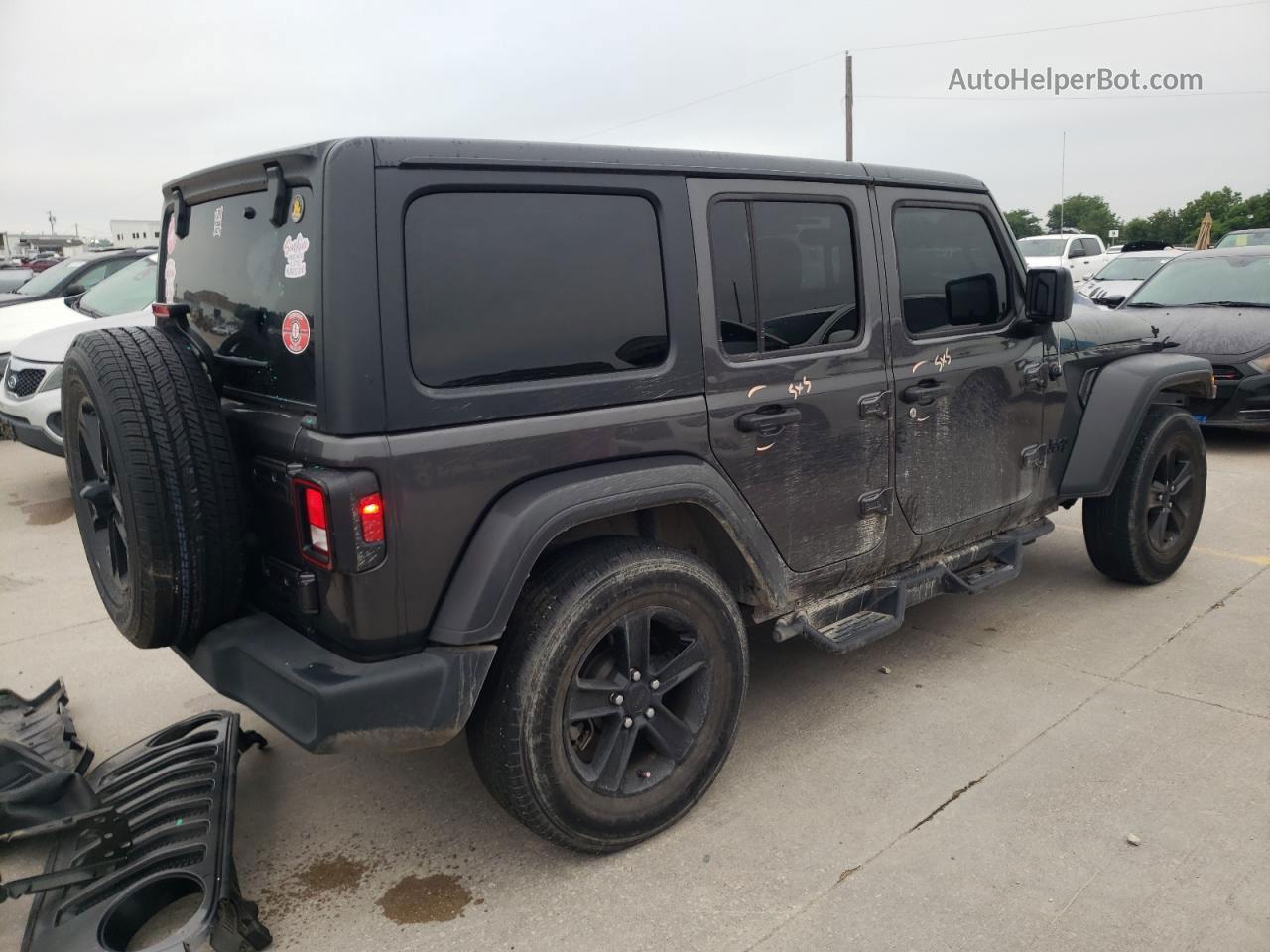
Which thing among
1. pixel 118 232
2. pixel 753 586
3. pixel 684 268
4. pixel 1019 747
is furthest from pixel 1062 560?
pixel 118 232

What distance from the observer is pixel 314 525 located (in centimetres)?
236

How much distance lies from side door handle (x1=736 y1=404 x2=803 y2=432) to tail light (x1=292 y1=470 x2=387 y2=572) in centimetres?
119

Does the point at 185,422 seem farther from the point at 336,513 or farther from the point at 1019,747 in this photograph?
the point at 1019,747

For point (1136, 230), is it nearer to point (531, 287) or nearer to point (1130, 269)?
point (1130, 269)

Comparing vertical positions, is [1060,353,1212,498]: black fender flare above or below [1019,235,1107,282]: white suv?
below

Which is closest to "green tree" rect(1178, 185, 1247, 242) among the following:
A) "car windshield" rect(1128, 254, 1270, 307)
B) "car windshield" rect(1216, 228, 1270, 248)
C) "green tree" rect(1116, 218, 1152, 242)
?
"green tree" rect(1116, 218, 1152, 242)

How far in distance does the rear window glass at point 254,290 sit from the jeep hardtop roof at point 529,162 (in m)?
0.07

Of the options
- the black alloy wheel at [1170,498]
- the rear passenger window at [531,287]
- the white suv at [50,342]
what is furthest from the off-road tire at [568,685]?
the white suv at [50,342]

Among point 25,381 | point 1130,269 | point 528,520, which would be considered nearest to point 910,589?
point 528,520

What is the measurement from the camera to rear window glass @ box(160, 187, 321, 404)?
7.80 ft

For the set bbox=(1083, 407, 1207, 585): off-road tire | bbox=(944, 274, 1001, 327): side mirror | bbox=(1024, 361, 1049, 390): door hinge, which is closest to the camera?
bbox=(944, 274, 1001, 327): side mirror

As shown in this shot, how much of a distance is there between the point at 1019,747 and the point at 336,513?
97.2 inches

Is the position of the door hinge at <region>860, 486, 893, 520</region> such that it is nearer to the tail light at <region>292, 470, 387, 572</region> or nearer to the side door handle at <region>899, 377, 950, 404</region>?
the side door handle at <region>899, 377, 950, 404</region>

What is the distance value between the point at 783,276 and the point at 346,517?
168cm
